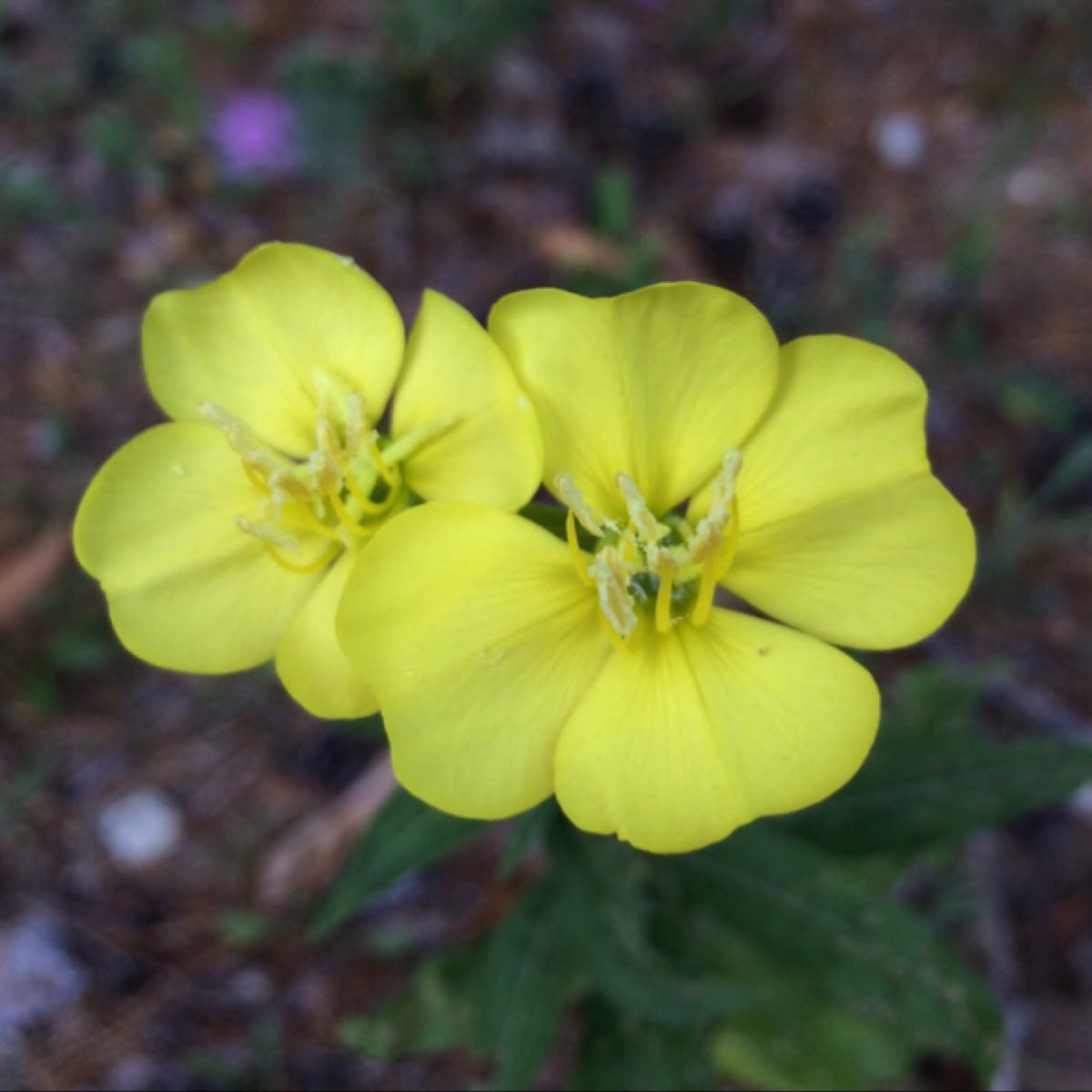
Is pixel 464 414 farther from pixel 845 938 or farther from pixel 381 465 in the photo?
pixel 845 938

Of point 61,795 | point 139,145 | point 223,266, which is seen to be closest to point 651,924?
point 61,795

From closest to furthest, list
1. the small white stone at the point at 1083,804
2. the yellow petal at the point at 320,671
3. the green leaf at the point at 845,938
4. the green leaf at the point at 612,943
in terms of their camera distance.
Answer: the yellow petal at the point at 320,671, the green leaf at the point at 612,943, the green leaf at the point at 845,938, the small white stone at the point at 1083,804

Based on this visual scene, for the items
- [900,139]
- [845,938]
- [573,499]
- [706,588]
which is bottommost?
[845,938]

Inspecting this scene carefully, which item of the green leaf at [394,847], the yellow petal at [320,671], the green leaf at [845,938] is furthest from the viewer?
the green leaf at [845,938]

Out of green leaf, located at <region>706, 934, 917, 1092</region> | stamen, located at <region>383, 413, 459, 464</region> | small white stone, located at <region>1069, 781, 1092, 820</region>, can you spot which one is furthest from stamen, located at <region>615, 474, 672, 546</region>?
small white stone, located at <region>1069, 781, 1092, 820</region>

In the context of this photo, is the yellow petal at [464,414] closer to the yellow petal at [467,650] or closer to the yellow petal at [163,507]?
the yellow petal at [467,650]

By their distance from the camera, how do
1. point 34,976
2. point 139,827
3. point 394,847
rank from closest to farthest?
point 394,847, point 34,976, point 139,827

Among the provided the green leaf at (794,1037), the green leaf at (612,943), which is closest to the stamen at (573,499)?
the green leaf at (612,943)

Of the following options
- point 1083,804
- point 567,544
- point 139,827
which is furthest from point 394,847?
point 1083,804
